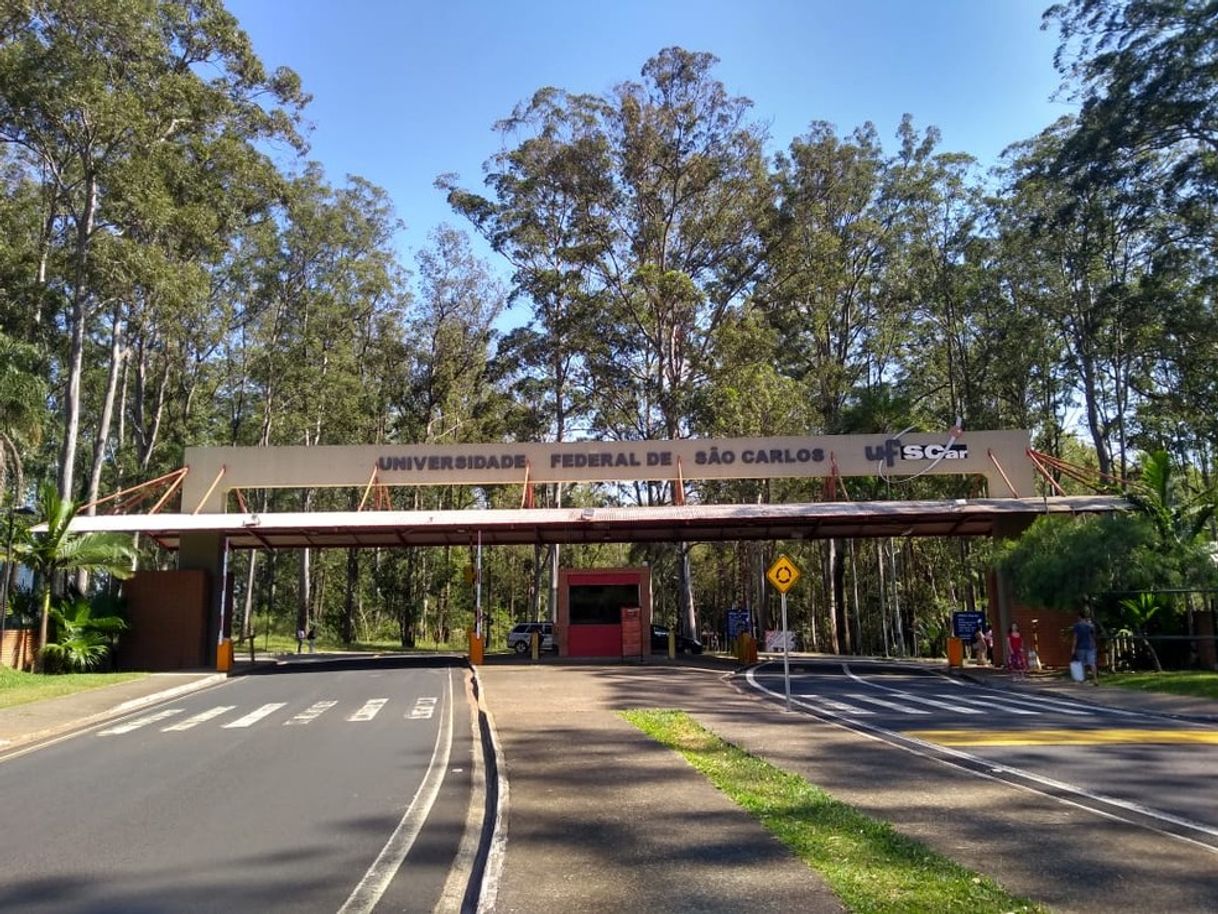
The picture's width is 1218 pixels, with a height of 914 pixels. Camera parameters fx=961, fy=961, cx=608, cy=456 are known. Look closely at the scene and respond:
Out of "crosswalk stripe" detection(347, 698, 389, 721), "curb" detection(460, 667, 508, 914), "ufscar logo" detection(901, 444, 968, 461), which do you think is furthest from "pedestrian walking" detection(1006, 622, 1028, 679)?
"curb" detection(460, 667, 508, 914)

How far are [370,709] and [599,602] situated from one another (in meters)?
16.1

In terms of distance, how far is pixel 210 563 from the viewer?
→ 30.5 m

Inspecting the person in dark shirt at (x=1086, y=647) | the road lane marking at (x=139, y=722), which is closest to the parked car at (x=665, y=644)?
the person in dark shirt at (x=1086, y=647)

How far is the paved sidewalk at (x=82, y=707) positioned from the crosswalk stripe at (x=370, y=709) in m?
4.36

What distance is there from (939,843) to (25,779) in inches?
377

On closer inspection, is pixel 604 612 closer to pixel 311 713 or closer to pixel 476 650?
pixel 476 650

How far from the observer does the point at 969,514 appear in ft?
97.7

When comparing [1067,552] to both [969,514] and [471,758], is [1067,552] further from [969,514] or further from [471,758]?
[471,758]

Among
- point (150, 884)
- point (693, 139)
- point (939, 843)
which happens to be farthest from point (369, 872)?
point (693, 139)

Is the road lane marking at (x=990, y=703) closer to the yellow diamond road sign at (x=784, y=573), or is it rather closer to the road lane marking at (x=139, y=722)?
the yellow diamond road sign at (x=784, y=573)

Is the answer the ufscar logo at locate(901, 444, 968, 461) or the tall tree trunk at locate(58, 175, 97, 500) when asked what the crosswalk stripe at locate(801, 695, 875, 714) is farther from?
the tall tree trunk at locate(58, 175, 97, 500)

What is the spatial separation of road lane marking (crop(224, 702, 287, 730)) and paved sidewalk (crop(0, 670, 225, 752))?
246 centimetres

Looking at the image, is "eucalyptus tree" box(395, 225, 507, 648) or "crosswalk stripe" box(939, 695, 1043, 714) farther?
"eucalyptus tree" box(395, 225, 507, 648)

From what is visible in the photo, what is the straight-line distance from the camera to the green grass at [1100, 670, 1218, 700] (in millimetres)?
19359
